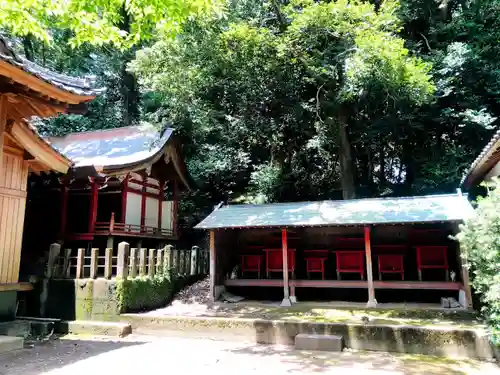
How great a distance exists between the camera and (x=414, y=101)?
42.9ft

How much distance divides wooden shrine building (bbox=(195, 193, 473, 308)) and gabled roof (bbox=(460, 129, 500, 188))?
3.30 ft

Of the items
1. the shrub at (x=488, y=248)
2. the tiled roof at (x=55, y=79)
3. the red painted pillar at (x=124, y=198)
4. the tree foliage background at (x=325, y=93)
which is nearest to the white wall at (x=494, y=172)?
the tree foliage background at (x=325, y=93)

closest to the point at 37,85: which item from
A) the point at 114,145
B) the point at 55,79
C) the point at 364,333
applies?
the point at 55,79

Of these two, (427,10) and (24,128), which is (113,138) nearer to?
(24,128)

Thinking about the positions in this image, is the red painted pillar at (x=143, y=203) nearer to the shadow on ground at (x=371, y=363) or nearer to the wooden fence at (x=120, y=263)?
the wooden fence at (x=120, y=263)

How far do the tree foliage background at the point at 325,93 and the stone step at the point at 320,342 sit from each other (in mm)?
8812

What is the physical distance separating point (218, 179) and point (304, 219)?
906 centimetres

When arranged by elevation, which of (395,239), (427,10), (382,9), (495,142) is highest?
(427,10)

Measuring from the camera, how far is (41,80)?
510cm

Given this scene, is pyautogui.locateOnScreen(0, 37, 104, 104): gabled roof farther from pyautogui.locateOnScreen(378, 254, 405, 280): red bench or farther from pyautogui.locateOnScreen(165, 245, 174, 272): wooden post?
pyautogui.locateOnScreen(378, 254, 405, 280): red bench

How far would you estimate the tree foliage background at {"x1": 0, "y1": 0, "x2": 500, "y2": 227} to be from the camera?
13.0 metres

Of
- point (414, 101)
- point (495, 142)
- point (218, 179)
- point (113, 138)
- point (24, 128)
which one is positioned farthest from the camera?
point (218, 179)

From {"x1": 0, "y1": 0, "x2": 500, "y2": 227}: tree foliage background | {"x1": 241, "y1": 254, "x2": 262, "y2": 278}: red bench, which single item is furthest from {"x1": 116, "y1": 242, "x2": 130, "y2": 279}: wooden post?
{"x1": 0, "y1": 0, "x2": 500, "y2": 227}: tree foliage background

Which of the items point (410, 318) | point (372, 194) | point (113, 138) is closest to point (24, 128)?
point (113, 138)
